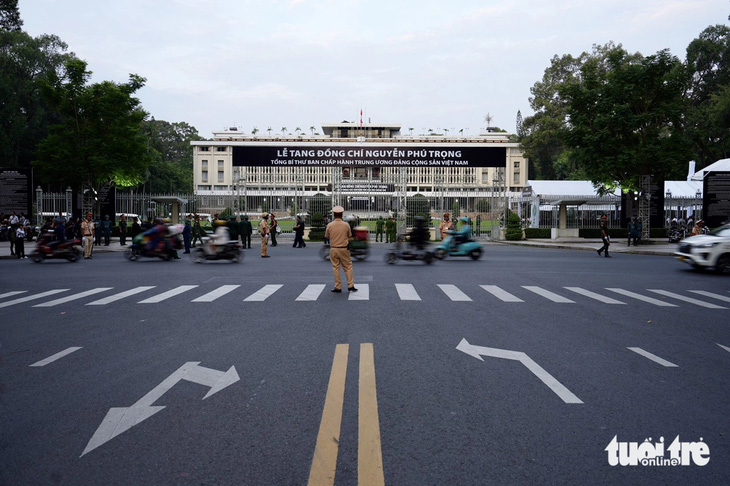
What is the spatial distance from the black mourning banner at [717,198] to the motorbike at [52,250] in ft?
100

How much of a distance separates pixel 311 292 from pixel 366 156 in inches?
1020

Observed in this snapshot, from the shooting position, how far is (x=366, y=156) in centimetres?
3775

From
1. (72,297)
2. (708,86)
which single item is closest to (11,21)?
(72,297)

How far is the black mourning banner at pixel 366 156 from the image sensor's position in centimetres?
3672

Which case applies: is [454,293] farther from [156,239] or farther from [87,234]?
[87,234]

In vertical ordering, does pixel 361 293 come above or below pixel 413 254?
below

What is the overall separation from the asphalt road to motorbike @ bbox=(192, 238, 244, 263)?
899cm

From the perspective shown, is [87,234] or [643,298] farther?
[87,234]

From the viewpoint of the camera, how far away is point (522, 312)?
33.0 feet

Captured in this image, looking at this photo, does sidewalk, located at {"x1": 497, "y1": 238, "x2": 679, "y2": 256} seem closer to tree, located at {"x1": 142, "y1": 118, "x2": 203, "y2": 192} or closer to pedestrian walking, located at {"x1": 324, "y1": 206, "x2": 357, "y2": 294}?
pedestrian walking, located at {"x1": 324, "y1": 206, "x2": 357, "y2": 294}

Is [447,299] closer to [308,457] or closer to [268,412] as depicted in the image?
[268,412]

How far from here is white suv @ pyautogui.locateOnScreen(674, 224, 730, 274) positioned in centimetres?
1758

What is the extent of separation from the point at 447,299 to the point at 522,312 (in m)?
1.85

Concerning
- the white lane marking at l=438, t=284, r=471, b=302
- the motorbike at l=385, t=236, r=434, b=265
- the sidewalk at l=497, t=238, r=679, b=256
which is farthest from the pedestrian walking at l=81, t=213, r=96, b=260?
the sidewalk at l=497, t=238, r=679, b=256
